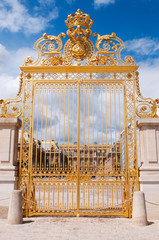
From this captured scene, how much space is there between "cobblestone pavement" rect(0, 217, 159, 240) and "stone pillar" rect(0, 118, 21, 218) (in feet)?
2.72

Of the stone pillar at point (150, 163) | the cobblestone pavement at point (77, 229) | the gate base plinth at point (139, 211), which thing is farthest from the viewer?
the stone pillar at point (150, 163)

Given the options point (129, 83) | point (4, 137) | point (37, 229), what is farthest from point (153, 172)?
point (4, 137)

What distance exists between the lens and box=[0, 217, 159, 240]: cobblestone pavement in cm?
538

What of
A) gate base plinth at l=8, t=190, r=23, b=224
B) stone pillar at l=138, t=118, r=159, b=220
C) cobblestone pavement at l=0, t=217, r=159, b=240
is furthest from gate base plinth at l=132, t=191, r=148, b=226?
gate base plinth at l=8, t=190, r=23, b=224

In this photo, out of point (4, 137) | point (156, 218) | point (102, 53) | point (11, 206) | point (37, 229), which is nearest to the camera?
point (37, 229)

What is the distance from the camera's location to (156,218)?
694 cm

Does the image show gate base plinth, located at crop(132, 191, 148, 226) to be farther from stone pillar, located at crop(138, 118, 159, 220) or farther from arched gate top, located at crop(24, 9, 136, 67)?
arched gate top, located at crop(24, 9, 136, 67)

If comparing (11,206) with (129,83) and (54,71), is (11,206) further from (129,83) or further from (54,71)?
(129,83)

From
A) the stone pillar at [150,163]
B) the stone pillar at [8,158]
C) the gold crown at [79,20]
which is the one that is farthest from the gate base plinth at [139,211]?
the gold crown at [79,20]

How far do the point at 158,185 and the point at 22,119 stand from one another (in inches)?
191

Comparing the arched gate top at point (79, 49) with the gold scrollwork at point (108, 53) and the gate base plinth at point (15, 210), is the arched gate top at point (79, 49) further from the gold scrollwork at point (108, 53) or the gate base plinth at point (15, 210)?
the gate base plinth at point (15, 210)

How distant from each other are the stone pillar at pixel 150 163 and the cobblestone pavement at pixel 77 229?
0.57 meters

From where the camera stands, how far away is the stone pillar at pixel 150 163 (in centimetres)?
704

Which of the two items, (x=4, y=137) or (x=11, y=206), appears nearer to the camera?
(x=11, y=206)
